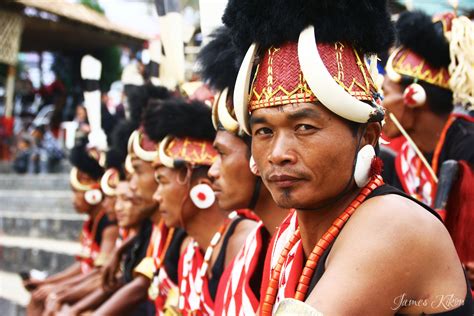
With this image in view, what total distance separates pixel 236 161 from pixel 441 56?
1677 millimetres

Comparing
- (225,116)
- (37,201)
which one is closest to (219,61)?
(225,116)

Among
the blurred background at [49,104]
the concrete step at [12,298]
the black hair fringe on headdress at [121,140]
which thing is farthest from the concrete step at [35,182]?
the black hair fringe on headdress at [121,140]

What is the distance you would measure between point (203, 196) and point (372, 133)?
218cm

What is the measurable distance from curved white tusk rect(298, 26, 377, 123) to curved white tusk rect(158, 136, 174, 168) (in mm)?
2533

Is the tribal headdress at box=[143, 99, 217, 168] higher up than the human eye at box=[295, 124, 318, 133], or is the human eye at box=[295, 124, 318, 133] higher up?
the human eye at box=[295, 124, 318, 133]

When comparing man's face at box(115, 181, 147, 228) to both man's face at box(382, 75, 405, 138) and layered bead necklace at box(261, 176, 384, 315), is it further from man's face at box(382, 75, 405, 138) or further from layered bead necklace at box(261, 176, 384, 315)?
layered bead necklace at box(261, 176, 384, 315)

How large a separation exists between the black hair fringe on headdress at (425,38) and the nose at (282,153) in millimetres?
2548

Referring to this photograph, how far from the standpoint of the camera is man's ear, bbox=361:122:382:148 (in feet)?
7.39

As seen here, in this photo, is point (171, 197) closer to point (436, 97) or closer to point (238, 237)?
point (238, 237)

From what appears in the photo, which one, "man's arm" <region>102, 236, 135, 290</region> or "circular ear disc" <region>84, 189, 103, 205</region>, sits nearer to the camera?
"man's arm" <region>102, 236, 135, 290</region>

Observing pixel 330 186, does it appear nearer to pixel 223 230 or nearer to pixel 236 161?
pixel 236 161

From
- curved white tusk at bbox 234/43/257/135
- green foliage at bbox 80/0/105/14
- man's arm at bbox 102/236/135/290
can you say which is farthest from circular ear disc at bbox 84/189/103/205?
green foliage at bbox 80/0/105/14

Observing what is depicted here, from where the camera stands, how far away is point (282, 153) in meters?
2.15

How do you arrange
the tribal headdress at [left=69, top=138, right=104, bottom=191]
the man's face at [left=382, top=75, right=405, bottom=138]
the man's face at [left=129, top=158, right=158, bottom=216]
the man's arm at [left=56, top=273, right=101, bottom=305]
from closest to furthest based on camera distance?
the man's face at [left=382, top=75, right=405, bottom=138] → the man's face at [left=129, top=158, right=158, bottom=216] → the man's arm at [left=56, top=273, right=101, bottom=305] → the tribal headdress at [left=69, top=138, right=104, bottom=191]
